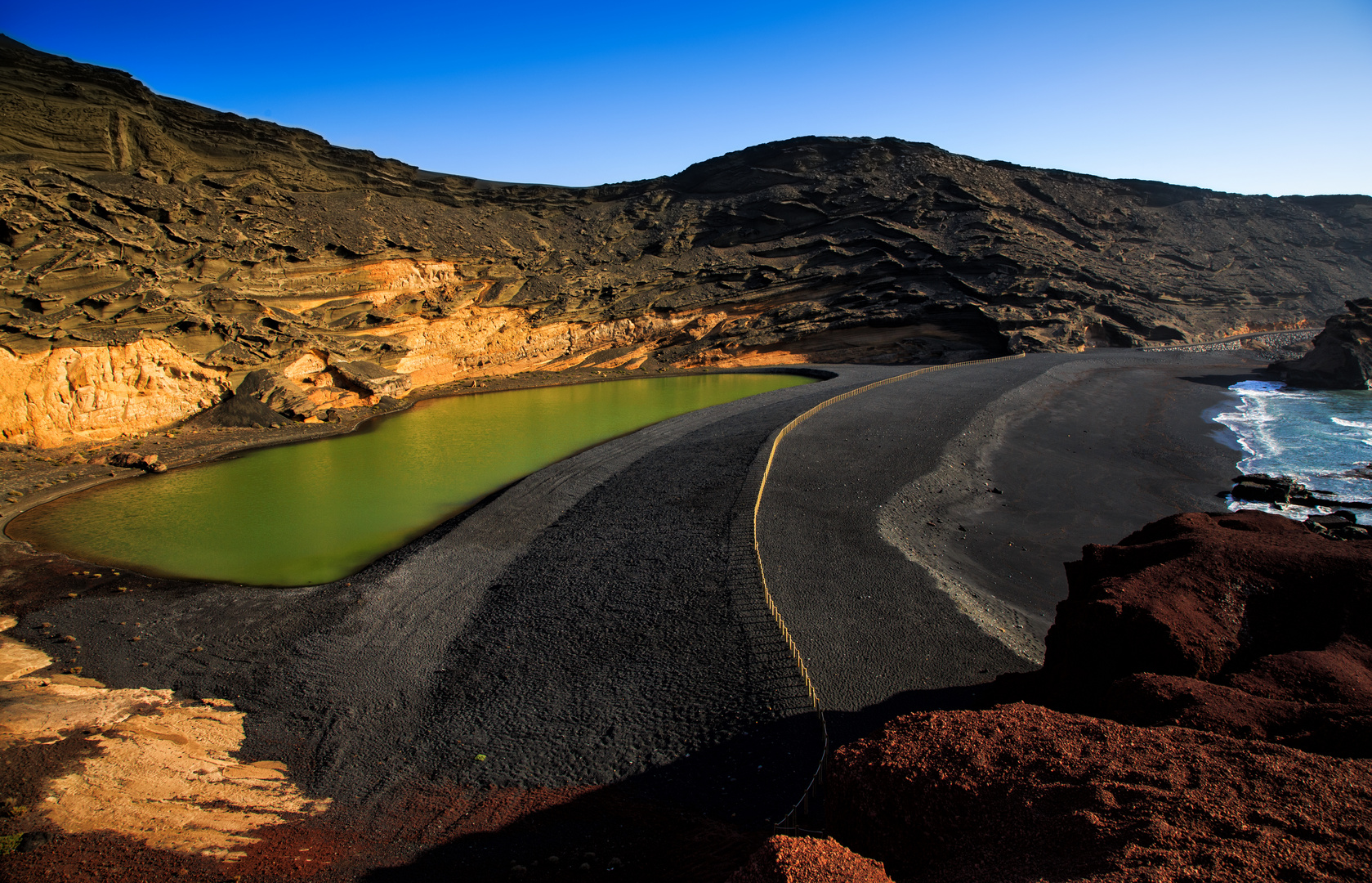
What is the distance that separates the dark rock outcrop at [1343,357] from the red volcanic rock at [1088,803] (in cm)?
3379

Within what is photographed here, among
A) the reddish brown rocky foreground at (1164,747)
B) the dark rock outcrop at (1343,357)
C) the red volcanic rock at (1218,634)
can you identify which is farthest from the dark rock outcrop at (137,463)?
the dark rock outcrop at (1343,357)

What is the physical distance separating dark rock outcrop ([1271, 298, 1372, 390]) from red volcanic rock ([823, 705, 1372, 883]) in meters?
33.8

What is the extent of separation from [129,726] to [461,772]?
398 centimetres

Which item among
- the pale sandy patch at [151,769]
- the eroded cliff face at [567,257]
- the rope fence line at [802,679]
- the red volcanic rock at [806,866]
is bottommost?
the pale sandy patch at [151,769]

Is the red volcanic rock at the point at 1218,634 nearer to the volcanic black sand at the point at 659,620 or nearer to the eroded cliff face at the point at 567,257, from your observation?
the volcanic black sand at the point at 659,620

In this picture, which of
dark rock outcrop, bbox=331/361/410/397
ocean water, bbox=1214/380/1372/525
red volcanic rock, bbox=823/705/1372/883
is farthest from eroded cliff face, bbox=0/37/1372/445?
red volcanic rock, bbox=823/705/1372/883

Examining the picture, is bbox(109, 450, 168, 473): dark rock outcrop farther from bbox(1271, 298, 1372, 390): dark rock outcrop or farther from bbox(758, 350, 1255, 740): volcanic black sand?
bbox(1271, 298, 1372, 390): dark rock outcrop

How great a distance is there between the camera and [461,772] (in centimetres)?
675

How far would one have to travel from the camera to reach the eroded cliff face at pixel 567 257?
2220cm

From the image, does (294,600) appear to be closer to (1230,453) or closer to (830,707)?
(830,707)

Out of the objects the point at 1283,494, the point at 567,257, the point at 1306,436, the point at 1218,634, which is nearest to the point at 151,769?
the point at 1218,634

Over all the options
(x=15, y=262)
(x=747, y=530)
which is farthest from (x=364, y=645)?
(x=15, y=262)

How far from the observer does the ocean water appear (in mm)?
15977

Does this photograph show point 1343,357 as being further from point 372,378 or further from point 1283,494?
point 372,378
